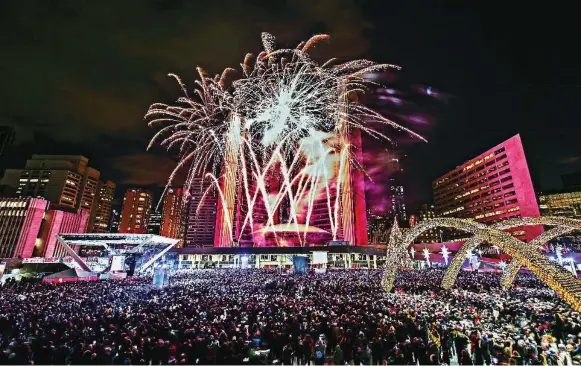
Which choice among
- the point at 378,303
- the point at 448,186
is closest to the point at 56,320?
the point at 378,303

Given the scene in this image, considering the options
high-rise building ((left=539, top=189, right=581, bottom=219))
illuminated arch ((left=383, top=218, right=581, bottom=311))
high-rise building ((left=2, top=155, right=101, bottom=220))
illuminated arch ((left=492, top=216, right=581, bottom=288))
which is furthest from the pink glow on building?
high-rise building ((left=539, top=189, right=581, bottom=219))

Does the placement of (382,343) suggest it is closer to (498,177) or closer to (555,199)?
(498,177)

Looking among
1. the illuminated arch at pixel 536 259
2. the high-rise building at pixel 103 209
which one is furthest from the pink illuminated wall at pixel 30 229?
the illuminated arch at pixel 536 259

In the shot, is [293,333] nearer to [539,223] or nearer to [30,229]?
[539,223]

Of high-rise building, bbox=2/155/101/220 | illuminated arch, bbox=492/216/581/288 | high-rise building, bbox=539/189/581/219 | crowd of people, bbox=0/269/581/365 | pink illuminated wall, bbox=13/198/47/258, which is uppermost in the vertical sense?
high-rise building, bbox=2/155/101/220

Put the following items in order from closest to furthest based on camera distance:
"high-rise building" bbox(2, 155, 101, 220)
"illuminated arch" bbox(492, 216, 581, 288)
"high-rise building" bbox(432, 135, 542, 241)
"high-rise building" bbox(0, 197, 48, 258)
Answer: "illuminated arch" bbox(492, 216, 581, 288), "high-rise building" bbox(0, 197, 48, 258), "high-rise building" bbox(432, 135, 542, 241), "high-rise building" bbox(2, 155, 101, 220)

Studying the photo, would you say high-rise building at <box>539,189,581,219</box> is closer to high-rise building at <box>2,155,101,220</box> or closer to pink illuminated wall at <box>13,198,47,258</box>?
pink illuminated wall at <box>13,198,47,258</box>

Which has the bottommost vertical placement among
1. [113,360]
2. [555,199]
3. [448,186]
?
[113,360]

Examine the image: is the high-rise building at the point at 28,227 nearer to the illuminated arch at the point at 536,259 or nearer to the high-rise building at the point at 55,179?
the high-rise building at the point at 55,179
